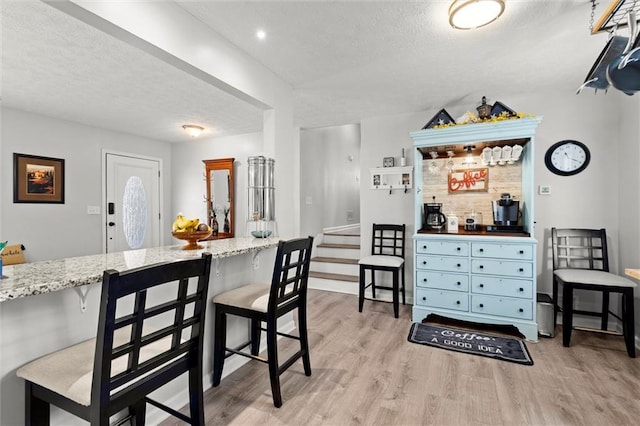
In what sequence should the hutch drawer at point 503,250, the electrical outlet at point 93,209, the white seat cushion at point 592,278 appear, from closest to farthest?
the white seat cushion at point 592,278, the hutch drawer at point 503,250, the electrical outlet at point 93,209

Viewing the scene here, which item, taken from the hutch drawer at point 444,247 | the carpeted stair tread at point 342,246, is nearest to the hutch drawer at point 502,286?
the hutch drawer at point 444,247

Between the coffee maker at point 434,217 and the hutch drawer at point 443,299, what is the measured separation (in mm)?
714

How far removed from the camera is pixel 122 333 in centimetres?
139

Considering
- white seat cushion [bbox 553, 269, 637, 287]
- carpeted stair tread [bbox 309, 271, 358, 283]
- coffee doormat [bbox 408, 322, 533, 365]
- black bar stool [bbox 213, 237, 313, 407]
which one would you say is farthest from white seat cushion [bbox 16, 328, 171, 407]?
carpeted stair tread [bbox 309, 271, 358, 283]

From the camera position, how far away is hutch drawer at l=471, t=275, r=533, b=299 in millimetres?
2896

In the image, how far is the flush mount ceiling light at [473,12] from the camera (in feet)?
5.80

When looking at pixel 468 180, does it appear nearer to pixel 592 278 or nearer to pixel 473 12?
pixel 592 278

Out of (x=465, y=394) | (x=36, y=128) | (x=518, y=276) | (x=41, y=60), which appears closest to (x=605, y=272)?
(x=518, y=276)

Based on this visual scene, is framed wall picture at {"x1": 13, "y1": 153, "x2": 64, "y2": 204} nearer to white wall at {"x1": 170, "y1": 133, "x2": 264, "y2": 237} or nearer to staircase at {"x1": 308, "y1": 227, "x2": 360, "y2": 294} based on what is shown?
white wall at {"x1": 170, "y1": 133, "x2": 264, "y2": 237}

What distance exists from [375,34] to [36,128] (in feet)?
14.7

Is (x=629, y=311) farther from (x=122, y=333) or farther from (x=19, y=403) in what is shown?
(x=19, y=403)

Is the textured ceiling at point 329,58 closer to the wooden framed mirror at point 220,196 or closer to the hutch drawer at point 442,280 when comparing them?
the wooden framed mirror at point 220,196

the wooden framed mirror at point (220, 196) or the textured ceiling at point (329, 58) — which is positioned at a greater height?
the textured ceiling at point (329, 58)

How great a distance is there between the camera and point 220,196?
17.7 ft
